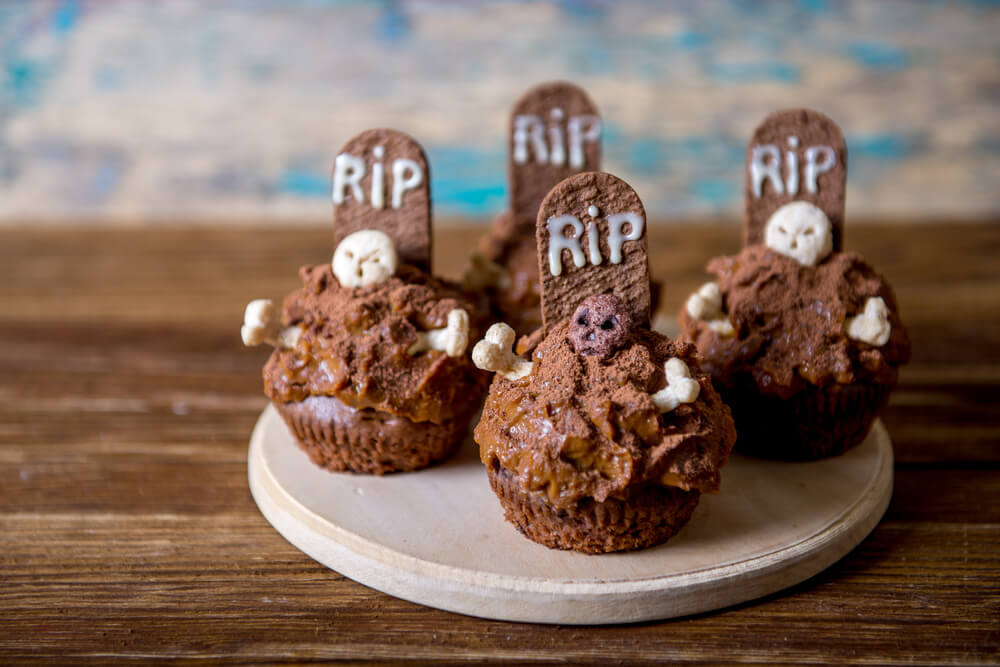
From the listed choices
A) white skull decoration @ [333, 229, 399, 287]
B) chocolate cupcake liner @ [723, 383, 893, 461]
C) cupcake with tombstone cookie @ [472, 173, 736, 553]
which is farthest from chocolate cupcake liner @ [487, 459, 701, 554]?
white skull decoration @ [333, 229, 399, 287]

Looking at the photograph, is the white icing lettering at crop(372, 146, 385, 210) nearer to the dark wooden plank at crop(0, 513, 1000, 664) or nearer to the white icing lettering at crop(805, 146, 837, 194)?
the dark wooden plank at crop(0, 513, 1000, 664)

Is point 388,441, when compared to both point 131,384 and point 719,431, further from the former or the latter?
point 131,384

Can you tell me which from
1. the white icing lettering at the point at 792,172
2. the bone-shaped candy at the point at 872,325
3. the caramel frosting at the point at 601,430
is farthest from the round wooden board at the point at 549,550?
the white icing lettering at the point at 792,172

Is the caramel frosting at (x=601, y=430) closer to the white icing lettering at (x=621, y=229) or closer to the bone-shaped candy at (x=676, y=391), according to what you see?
the bone-shaped candy at (x=676, y=391)

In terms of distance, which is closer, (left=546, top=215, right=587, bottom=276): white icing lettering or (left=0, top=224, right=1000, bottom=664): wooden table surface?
(left=0, top=224, right=1000, bottom=664): wooden table surface

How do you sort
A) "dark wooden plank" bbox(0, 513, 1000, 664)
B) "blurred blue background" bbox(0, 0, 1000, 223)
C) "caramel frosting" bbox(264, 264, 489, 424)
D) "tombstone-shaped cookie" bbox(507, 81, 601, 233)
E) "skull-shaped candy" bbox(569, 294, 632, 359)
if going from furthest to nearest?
"blurred blue background" bbox(0, 0, 1000, 223) → "tombstone-shaped cookie" bbox(507, 81, 601, 233) → "caramel frosting" bbox(264, 264, 489, 424) → "skull-shaped candy" bbox(569, 294, 632, 359) → "dark wooden plank" bbox(0, 513, 1000, 664)

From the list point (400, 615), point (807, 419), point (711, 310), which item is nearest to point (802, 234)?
point (711, 310)

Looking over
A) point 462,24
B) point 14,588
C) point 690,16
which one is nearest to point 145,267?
point 462,24
